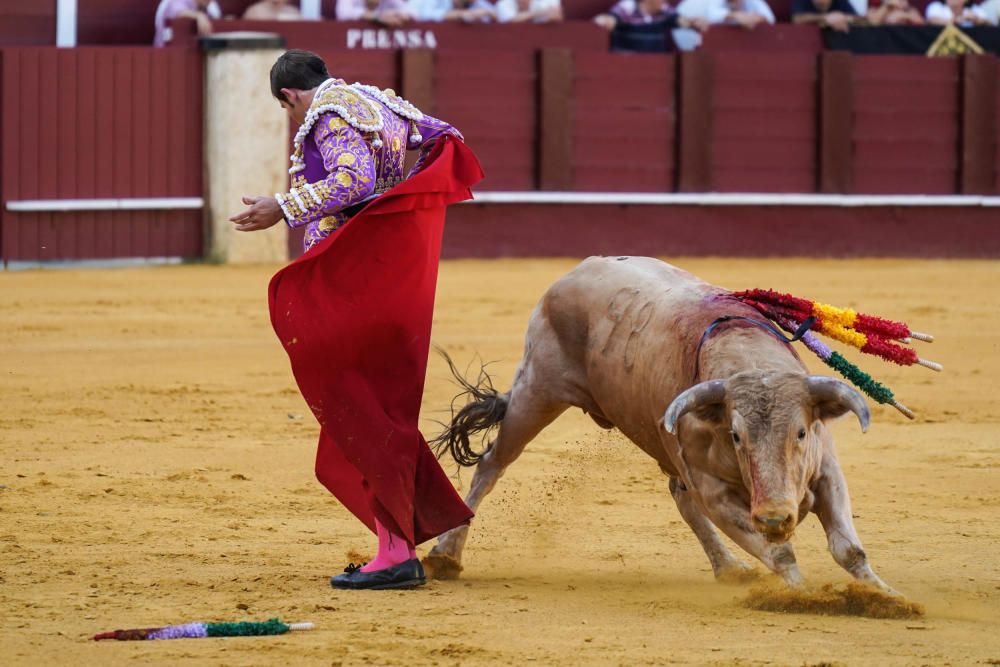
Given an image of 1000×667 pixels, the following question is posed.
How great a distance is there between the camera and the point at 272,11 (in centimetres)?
1148

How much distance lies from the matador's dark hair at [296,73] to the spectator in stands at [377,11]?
24.6 ft

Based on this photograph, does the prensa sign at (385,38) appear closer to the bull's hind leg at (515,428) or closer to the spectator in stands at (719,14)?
the spectator in stands at (719,14)

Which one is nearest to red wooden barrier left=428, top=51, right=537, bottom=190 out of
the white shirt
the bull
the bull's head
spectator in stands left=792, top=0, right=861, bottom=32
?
the white shirt

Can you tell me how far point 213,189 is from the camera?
1109cm

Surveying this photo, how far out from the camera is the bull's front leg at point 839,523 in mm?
3811

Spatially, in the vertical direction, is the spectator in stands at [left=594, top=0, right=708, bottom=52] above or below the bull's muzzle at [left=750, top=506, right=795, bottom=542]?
above

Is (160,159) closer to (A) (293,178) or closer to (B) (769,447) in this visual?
(A) (293,178)

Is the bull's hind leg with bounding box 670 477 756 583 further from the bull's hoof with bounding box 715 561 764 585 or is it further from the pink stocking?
the pink stocking

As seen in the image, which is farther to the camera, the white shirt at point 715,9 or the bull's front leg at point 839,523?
the white shirt at point 715,9

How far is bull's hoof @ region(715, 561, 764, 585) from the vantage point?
4211 millimetres

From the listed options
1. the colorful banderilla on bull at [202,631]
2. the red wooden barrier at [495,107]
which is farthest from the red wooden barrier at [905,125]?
the colorful banderilla on bull at [202,631]

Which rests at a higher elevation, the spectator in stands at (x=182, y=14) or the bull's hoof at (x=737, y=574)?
the spectator in stands at (x=182, y=14)

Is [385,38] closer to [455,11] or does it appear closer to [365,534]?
[455,11]

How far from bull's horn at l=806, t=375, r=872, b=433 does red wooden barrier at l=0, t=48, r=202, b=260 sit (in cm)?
792
